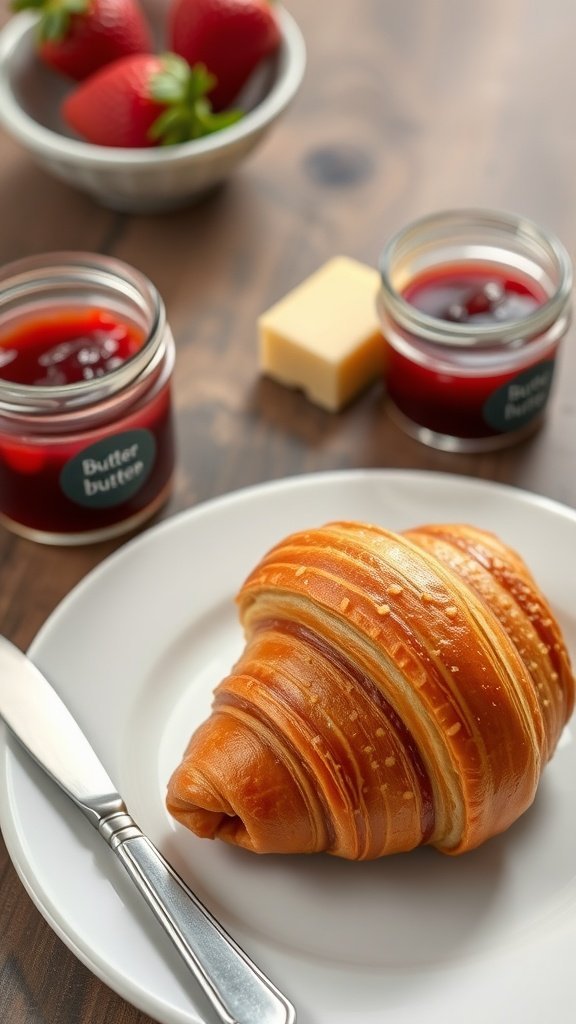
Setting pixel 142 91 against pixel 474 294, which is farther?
pixel 142 91

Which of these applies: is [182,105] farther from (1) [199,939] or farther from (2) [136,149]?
(1) [199,939]

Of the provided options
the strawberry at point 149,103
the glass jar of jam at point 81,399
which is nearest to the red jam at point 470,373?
the glass jar of jam at point 81,399

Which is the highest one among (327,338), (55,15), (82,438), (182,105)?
(55,15)

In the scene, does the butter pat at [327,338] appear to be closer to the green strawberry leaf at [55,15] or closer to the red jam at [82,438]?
the red jam at [82,438]

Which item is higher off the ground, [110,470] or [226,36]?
[226,36]

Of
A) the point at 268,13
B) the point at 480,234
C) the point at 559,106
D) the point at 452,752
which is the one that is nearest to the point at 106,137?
the point at 268,13

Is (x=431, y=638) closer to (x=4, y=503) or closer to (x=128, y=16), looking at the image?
(x=4, y=503)

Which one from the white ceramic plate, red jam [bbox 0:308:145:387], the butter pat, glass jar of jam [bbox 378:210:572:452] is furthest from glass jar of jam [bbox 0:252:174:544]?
glass jar of jam [bbox 378:210:572:452]

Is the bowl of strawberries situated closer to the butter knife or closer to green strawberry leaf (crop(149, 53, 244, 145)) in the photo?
green strawberry leaf (crop(149, 53, 244, 145))

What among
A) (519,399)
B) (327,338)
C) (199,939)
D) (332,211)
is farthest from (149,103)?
(199,939)
